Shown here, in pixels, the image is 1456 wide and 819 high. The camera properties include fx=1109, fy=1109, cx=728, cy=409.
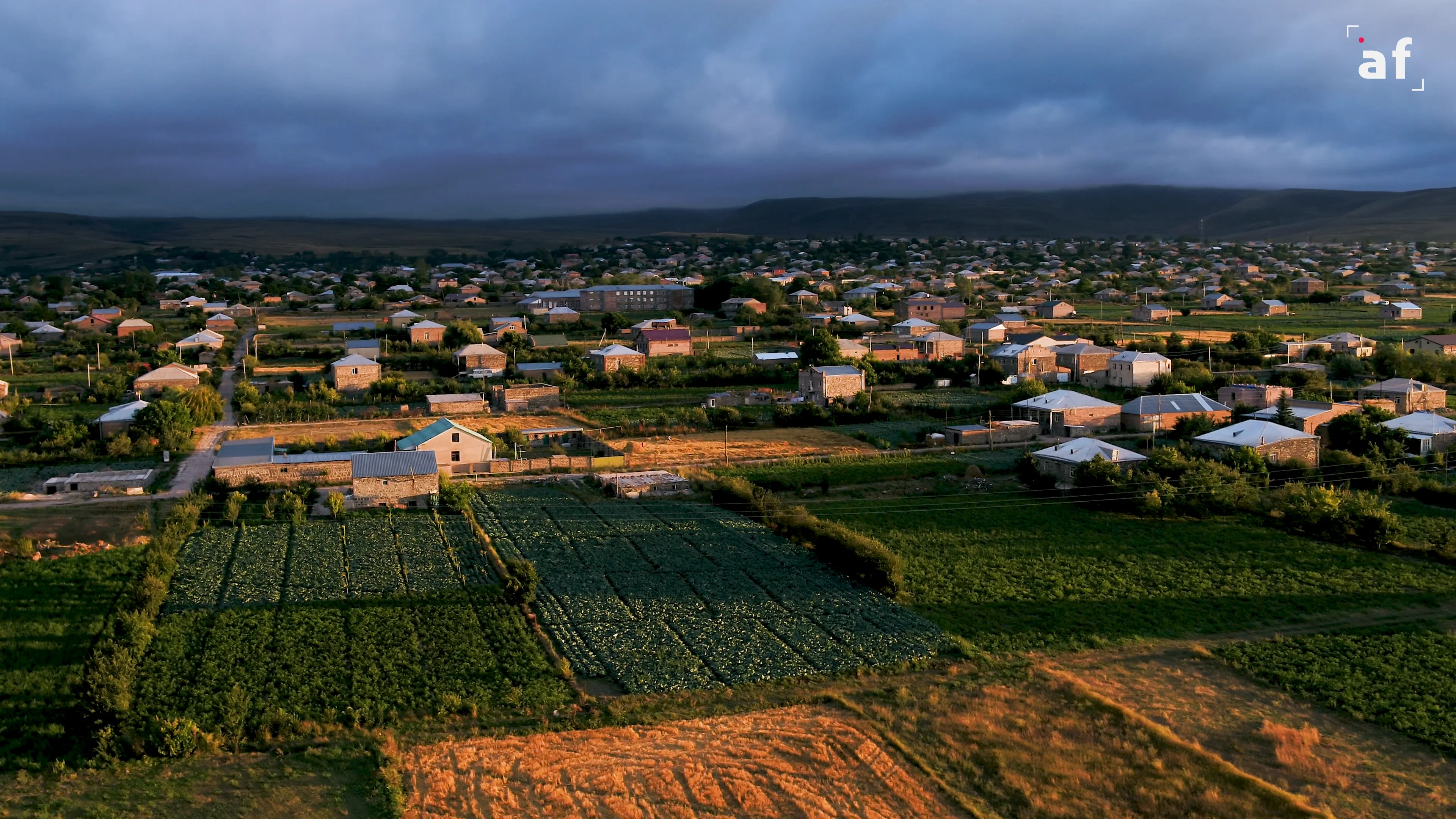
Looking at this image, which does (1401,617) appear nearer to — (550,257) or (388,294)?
(388,294)

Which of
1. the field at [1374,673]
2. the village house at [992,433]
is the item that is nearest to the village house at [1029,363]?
the village house at [992,433]

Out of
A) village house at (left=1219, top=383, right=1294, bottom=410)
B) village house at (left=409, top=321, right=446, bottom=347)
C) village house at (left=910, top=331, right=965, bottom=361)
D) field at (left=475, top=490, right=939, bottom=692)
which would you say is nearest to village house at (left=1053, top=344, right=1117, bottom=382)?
village house at (left=910, top=331, right=965, bottom=361)

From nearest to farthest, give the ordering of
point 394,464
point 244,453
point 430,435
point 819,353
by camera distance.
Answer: point 394,464 → point 244,453 → point 430,435 → point 819,353

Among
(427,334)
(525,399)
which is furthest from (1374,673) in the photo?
(427,334)

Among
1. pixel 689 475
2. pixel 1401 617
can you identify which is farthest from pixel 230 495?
pixel 1401 617

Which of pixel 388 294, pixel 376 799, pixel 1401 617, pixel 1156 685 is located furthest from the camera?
pixel 388 294

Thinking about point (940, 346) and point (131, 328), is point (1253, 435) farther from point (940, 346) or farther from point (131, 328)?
point (131, 328)
